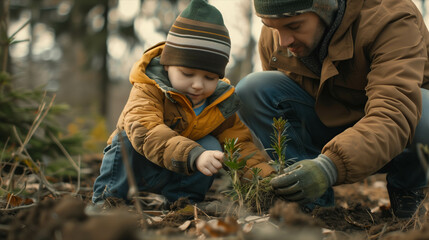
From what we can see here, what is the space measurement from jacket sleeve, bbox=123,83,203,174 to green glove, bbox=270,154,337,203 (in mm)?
495

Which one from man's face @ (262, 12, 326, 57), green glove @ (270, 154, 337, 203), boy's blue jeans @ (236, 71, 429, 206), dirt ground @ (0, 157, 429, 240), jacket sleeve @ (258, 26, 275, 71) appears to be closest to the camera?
dirt ground @ (0, 157, 429, 240)

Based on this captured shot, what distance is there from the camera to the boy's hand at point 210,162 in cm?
201

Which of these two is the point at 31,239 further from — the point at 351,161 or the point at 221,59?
the point at 221,59

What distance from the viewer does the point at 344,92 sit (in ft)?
8.85

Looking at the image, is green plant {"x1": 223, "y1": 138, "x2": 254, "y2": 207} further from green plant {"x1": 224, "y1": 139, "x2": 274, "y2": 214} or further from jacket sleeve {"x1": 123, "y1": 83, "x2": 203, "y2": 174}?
jacket sleeve {"x1": 123, "y1": 83, "x2": 203, "y2": 174}

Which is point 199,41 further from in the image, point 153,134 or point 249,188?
point 249,188

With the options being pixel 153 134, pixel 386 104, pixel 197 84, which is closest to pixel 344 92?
pixel 386 104

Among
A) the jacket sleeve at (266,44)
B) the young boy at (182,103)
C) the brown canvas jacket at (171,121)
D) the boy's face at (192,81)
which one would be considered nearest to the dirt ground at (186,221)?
the young boy at (182,103)

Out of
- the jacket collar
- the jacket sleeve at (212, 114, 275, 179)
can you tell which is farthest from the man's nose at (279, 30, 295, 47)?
the jacket sleeve at (212, 114, 275, 179)

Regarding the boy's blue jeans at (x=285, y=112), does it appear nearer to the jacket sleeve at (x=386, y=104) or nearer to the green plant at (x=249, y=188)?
the jacket sleeve at (x=386, y=104)

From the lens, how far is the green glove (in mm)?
1854

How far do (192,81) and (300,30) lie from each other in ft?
2.44

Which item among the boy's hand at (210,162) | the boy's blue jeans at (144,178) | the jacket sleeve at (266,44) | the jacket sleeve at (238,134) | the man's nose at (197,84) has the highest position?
the jacket sleeve at (266,44)

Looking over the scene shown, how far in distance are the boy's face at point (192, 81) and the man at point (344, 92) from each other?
47 centimetres
